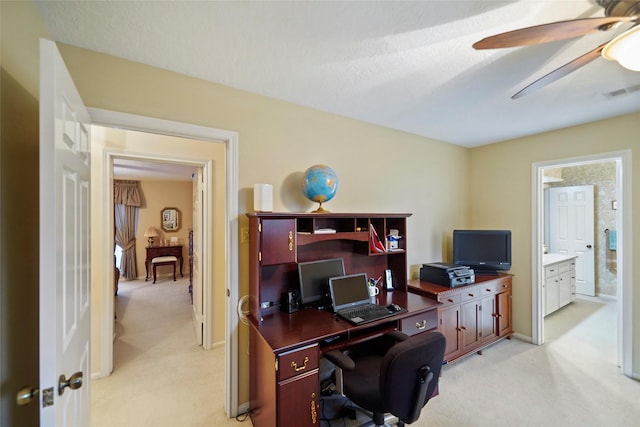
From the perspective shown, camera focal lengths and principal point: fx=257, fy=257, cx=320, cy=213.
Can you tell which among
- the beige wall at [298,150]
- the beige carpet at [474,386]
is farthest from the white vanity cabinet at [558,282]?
the beige wall at [298,150]

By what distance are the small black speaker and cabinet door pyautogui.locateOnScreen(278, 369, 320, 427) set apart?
0.53m

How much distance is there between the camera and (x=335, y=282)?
2.11 metres

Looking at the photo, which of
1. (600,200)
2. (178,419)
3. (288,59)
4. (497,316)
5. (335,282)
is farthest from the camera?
(600,200)

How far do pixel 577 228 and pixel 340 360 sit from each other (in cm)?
577

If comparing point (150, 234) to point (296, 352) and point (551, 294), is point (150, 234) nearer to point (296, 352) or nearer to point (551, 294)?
point (296, 352)

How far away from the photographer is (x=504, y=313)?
10.3ft

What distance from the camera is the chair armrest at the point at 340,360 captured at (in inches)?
59.2

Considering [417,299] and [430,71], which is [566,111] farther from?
[417,299]

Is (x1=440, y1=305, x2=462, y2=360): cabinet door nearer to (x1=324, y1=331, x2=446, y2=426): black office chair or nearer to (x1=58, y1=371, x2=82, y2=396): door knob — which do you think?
(x1=324, y1=331, x2=446, y2=426): black office chair

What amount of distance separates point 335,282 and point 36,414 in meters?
1.74

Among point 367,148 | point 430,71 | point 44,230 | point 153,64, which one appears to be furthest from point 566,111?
point 44,230

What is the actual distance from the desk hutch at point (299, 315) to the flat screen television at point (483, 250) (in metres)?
1.10

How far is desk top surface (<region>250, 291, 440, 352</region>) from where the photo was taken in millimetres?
1568

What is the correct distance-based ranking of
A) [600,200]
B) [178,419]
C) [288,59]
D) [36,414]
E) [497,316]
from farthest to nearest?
[600,200] → [497,316] → [178,419] → [288,59] → [36,414]
